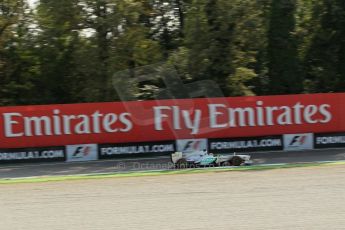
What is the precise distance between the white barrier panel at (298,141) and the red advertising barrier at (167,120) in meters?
0.21

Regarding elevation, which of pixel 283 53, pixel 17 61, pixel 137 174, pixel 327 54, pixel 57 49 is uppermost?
pixel 57 49

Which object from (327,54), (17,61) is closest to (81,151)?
(17,61)

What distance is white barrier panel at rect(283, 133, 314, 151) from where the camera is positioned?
19.4 metres

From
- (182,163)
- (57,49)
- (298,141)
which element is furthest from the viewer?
(57,49)

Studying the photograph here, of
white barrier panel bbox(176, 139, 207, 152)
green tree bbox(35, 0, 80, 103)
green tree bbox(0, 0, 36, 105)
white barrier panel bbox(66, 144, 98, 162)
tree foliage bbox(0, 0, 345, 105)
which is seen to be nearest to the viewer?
white barrier panel bbox(66, 144, 98, 162)

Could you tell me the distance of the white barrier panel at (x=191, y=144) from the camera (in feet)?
61.7

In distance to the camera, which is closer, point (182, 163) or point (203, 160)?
point (203, 160)

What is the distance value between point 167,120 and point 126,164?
8.47 ft

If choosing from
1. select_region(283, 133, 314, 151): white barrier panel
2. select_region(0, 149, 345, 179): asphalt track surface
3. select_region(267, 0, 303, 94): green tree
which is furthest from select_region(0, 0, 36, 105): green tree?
select_region(283, 133, 314, 151): white barrier panel

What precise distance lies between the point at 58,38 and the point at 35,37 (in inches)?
47.0

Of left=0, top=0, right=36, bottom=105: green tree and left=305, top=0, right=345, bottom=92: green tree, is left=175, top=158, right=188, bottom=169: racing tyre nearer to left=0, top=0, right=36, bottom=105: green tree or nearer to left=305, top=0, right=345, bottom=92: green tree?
left=0, top=0, right=36, bottom=105: green tree

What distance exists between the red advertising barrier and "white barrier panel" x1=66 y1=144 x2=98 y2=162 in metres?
0.27

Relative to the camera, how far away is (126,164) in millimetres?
17547

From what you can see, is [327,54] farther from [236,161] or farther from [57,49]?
[57,49]
